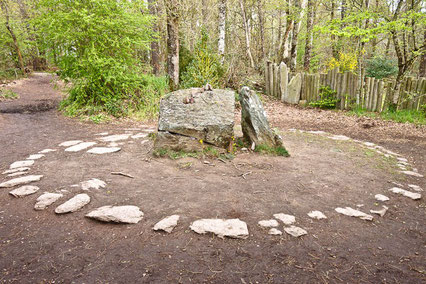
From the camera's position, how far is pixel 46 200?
252 cm

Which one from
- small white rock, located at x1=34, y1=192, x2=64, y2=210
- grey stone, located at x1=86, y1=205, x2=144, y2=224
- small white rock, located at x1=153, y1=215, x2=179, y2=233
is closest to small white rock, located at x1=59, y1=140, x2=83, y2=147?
small white rock, located at x1=34, y1=192, x2=64, y2=210

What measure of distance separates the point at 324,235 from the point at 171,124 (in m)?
2.64

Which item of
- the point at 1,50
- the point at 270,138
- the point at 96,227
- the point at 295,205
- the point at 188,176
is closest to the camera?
the point at 96,227

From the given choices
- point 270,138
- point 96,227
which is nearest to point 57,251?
point 96,227

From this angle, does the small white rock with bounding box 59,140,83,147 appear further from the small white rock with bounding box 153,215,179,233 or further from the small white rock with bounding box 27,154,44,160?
the small white rock with bounding box 153,215,179,233

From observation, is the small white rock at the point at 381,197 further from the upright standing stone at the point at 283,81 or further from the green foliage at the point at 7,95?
the green foliage at the point at 7,95

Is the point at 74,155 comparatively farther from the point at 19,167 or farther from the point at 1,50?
the point at 1,50

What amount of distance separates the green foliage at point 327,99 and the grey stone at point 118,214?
25.4ft

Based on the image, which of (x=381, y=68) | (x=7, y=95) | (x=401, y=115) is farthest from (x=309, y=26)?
(x=7, y=95)

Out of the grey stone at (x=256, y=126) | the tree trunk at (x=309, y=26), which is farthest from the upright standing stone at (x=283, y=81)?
the grey stone at (x=256, y=126)

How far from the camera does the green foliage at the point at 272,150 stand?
421 centimetres

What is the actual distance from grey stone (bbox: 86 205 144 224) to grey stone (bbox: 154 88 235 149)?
164 centimetres

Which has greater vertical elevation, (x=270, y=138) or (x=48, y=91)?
(x=48, y=91)

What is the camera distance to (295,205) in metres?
2.71
